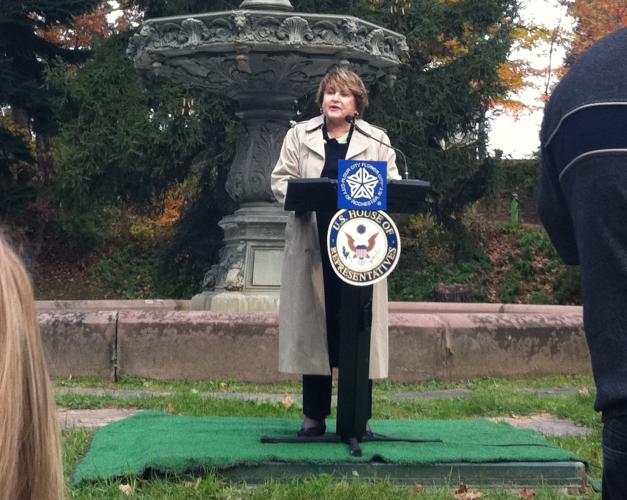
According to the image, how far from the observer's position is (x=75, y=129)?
64.8 ft

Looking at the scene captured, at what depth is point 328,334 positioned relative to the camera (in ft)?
19.1

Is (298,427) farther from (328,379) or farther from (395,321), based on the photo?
(395,321)

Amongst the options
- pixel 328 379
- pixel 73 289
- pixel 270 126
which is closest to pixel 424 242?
pixel 73 289

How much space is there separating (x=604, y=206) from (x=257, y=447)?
11.2 ft

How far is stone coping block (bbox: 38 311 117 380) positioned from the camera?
8.87 metres

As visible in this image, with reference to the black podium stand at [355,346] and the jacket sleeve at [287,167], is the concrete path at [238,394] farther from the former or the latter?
the jacket sleeve at [287,167]

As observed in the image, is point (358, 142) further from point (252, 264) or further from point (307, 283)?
point (252, 264)

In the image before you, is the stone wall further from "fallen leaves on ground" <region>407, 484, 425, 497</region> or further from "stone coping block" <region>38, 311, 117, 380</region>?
"fallen leaves on ground" <region>407, 484, 425, 497</region>

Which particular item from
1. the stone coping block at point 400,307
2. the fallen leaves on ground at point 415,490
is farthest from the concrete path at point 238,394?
the stone coping block at point 400,307

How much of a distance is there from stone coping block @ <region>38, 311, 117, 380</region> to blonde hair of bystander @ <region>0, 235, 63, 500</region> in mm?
7470

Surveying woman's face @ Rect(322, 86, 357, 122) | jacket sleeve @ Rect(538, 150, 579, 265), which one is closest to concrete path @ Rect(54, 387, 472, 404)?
woman's face @ Rect(322, 86, 357, 122)

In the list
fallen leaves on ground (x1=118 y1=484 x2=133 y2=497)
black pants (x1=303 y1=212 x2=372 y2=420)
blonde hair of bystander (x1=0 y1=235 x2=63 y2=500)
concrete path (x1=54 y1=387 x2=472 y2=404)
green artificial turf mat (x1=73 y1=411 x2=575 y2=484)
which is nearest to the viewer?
blonde hair of bystander (x1=0 y1=235 x2=63 y2=500)

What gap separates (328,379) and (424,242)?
1935 centimetres

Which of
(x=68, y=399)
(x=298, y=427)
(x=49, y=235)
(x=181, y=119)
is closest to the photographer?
(x=298, y=427)
